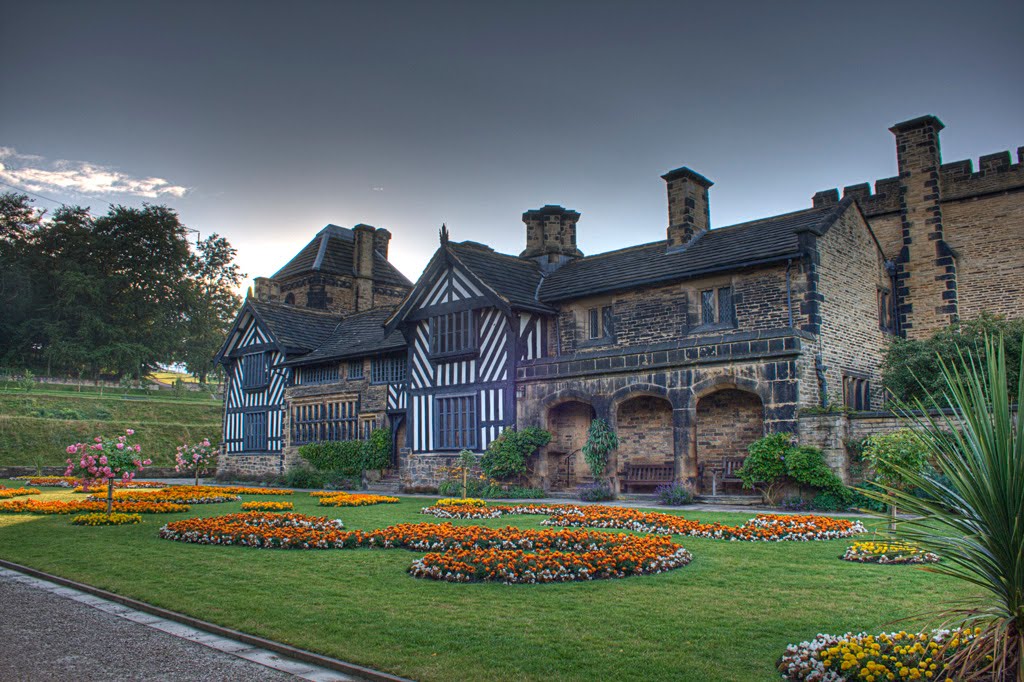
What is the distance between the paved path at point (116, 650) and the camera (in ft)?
18.6

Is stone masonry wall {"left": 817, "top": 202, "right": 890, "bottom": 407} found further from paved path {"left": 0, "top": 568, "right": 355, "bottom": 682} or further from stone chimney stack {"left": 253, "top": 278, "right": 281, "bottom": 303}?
stone chimney stack {"left": 253, "top": 278, "right": 281, "bottom": 303}

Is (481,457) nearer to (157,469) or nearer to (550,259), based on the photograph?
(550,259)

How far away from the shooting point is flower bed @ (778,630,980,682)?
4.91m

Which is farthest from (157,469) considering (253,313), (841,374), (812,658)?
(812,658)

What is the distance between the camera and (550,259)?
27641 mm

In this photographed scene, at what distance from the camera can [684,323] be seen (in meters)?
21.4

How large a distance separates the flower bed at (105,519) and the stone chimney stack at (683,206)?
16460 millimetres

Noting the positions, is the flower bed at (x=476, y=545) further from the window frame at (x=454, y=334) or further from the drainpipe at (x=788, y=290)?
the window frame at (x=454, y=334)

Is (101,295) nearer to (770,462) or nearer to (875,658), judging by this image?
(770,462)

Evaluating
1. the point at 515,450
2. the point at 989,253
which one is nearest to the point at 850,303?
the point at 989,253

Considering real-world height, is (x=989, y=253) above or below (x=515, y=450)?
above

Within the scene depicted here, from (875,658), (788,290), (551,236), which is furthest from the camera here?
(551,236)

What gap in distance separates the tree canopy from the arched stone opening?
1506 inches

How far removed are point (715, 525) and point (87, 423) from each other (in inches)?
1342
